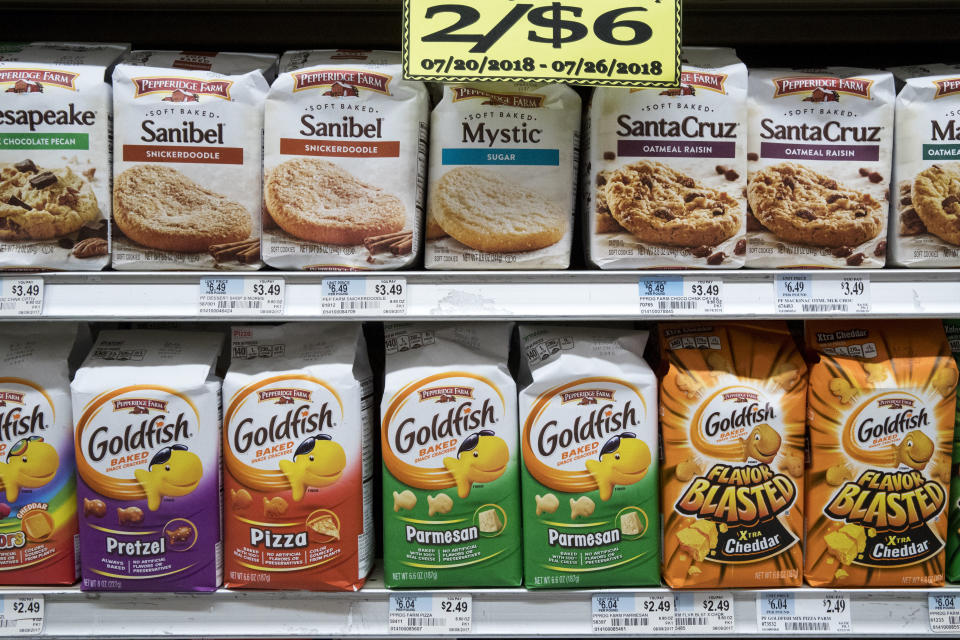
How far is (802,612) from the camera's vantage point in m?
1.11

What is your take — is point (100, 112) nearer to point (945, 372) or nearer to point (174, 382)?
point (174, 382)

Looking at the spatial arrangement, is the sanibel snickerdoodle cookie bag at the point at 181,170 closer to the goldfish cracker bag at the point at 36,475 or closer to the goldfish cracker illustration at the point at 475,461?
the goldfish cracker bag at the point at 36,475

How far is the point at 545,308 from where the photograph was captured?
1.05 metres

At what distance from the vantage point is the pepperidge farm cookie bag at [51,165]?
106cm

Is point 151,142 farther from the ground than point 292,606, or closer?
farther from the ground

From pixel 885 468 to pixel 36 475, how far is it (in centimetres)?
133

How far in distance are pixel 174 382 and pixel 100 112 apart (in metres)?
0.42

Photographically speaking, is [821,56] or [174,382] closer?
[174,382]

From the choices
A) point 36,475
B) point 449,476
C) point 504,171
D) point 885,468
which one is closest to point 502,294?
point 504,171

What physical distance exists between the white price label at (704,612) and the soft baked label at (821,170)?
1.75 feet

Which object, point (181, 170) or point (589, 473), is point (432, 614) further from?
point (181, 170)

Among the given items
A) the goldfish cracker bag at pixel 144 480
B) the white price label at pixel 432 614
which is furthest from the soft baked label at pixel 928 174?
the goldfish cracker bag at pixel 144 480

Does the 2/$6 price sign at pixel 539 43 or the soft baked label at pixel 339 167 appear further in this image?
the soft baked label at pixel 339 167

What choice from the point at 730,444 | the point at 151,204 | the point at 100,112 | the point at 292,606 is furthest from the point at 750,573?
the point at 100,112
